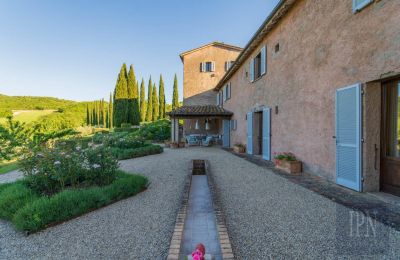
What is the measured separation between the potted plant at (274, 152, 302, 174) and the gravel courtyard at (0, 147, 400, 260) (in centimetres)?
201

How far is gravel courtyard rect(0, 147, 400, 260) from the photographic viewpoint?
2.34 m

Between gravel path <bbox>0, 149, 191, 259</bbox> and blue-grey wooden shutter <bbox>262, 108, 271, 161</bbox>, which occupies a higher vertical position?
blue-grey wooden shutter <bbox>262, 108, 271, 161</bbox>

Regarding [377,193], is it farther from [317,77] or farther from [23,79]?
[23,79]

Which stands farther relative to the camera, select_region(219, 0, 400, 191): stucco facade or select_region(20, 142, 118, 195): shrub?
select_region(20, 142, 118, 195): shrub

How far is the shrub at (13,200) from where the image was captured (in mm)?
3396

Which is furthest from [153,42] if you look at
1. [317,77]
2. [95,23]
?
[317,77]

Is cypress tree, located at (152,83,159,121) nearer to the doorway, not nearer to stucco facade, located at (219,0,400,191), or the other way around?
stucco facade, located at (219,0,400,191)

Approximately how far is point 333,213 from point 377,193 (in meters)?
1.65

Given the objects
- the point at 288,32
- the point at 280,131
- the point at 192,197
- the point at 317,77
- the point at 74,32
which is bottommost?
the point at 192,197

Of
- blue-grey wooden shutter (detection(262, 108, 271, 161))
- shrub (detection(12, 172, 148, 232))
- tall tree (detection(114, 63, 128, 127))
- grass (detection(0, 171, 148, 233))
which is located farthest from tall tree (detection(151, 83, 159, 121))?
shrub (detection(12, 172, 148, 232))

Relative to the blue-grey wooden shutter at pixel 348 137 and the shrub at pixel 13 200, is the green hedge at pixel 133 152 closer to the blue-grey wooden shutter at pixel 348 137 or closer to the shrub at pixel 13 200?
the shrub at pixel 13 200

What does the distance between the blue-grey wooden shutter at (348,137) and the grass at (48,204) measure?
4831mm

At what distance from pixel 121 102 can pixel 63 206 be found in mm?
27920

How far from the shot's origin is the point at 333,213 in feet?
10.8
